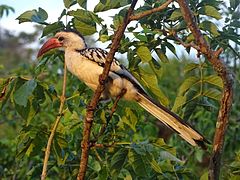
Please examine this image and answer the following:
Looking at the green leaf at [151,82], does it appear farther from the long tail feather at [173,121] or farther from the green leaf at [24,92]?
the green leaf at [24,92]

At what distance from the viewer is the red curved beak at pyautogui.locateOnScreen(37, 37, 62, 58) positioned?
223 cm

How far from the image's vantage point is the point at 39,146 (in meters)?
2.14

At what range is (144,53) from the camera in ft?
6.31

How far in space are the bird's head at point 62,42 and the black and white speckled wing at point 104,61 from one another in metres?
0.05

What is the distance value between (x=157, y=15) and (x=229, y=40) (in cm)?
26

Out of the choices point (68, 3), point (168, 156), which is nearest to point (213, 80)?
point (168, 156)

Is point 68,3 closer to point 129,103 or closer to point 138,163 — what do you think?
point 129,103

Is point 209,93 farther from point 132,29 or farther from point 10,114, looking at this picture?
point 10,114

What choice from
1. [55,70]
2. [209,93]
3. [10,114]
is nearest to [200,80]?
[209,93]

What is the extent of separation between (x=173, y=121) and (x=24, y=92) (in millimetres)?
535

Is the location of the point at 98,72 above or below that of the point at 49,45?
below

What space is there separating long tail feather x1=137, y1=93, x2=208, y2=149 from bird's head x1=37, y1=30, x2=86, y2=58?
0.39m

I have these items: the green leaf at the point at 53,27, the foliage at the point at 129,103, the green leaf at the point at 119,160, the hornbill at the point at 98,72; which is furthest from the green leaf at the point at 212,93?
the green leaf at the point at 53,27

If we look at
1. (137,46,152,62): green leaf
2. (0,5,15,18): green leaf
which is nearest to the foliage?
(137,46,152,62): green leaf
